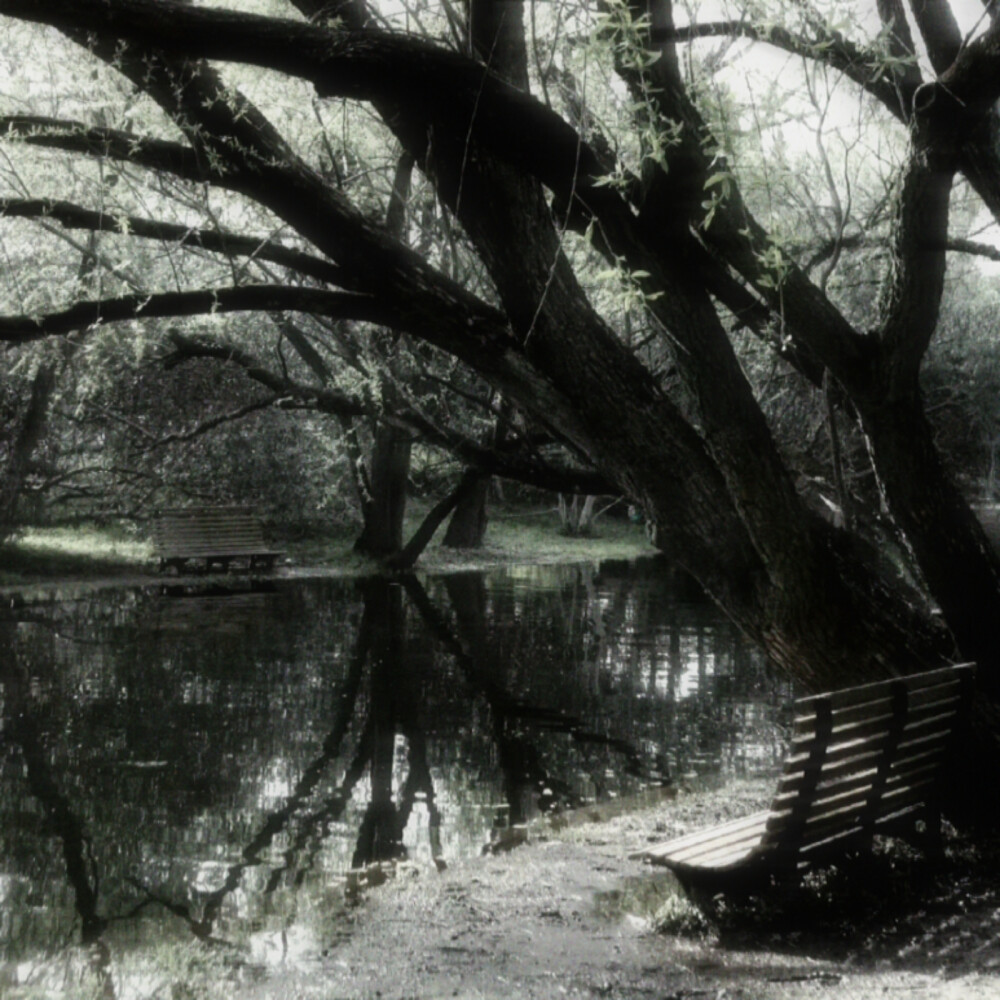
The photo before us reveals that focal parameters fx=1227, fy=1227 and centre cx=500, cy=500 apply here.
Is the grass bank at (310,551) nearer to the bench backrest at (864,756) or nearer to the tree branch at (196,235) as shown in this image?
the tree branch at (196,235)

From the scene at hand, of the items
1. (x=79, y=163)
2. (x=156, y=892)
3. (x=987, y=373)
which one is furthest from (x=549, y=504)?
(x=156, y=892)

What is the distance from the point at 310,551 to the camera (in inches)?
1089

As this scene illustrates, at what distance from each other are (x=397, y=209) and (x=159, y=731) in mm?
9552

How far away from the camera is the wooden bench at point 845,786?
5344mm

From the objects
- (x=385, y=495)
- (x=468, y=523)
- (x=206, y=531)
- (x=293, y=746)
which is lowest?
(x=293, y=746)

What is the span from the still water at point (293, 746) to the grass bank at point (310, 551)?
3951 millimetres

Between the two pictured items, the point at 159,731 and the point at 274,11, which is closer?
the point at 274,11

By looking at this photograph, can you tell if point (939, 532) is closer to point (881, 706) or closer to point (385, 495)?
point (881, 706)

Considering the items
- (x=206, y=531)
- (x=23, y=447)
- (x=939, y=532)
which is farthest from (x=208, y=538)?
(x=939, y=532)

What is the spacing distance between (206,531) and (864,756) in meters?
18.9

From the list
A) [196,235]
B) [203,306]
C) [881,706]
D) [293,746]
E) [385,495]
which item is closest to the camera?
[881,706]

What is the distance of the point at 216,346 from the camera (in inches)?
810

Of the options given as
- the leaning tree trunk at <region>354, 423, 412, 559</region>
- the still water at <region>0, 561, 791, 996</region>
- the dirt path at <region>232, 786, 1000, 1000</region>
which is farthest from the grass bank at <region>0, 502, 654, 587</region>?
the dirt path at <region>232, 786, 1000, 1000</region>

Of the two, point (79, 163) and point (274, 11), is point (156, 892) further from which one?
point (79, 163)
